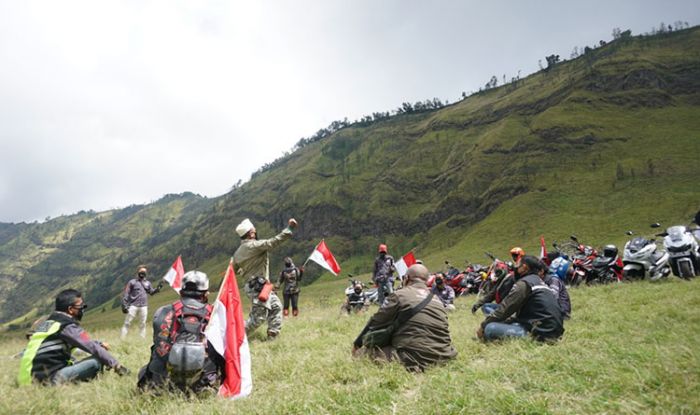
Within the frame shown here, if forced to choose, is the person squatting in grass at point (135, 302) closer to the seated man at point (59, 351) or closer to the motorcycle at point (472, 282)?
the seated man at point (59, 351)

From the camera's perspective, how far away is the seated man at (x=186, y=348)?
15.2ft

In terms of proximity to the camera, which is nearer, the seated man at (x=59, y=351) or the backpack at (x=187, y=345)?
the backpack at (x=187, y=345)

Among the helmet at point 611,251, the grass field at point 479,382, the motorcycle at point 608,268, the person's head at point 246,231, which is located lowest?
the motorcycle at point 608,268

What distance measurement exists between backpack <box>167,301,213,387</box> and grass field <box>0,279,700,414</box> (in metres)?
0.27

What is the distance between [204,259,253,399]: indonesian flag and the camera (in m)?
4.91

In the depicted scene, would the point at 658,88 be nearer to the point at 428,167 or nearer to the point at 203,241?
the point at 428,167

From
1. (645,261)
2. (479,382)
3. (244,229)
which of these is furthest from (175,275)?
(645,261)

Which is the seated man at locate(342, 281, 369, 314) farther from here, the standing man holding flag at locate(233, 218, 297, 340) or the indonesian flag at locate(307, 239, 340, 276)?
the standing man holding flag at locate(233, 218, 297, 340)

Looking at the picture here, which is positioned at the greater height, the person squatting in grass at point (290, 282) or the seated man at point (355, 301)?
the person squatting in grass at point (290, 282)

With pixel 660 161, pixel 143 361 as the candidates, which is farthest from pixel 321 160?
pixel 143 361

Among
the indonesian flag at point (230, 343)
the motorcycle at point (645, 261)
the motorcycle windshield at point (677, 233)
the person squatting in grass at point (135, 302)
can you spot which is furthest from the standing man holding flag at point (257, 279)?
the motorcycle windshield at point (677, 233)

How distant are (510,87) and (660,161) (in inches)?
4187

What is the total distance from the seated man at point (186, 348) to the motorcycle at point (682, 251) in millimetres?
12694

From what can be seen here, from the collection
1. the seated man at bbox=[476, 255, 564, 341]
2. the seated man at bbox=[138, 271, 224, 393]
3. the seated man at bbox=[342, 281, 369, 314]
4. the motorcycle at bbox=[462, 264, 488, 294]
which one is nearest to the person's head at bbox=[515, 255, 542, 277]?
the seated man at bbox=[476, 255, 564, 341]
